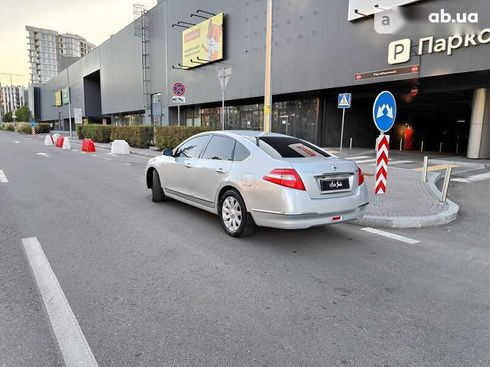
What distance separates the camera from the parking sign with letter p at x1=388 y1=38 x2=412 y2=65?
15.1 meters

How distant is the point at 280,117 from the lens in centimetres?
2586

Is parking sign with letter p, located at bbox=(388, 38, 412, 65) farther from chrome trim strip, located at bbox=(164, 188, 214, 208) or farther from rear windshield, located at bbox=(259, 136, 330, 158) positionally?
chrome trim strip, located at bbox=(164, 188, 214, 208)

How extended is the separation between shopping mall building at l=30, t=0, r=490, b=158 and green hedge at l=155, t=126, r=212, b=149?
66.0 inches

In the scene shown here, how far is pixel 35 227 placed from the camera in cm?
550

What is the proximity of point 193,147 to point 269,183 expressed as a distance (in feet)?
7.50

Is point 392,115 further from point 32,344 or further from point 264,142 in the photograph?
point 32,344

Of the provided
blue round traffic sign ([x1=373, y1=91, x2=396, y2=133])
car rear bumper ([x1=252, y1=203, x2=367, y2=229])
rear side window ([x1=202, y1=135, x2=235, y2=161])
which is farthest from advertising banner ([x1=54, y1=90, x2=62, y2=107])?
car rear bumper ([x1=252, y1=203, x2=367, y2=229])

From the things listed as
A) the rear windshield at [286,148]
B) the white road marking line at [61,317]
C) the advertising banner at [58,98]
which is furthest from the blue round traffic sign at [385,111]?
the advertising banner at [58,98]

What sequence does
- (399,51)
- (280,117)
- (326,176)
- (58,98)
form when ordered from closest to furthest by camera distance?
(326,176), (399,51), (280,117), (58,98)

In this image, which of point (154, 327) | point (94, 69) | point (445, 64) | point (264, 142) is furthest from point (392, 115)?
point (94, 69)

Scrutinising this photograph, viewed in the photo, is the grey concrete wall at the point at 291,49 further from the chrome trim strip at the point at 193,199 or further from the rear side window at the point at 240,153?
the chrome trim strip at the point at 193,199

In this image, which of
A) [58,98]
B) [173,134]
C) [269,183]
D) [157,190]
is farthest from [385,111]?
[58,98]

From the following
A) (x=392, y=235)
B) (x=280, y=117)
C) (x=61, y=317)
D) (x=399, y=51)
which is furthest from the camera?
(x=280, y=117)

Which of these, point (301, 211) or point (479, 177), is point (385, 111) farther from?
point (479, 177)
